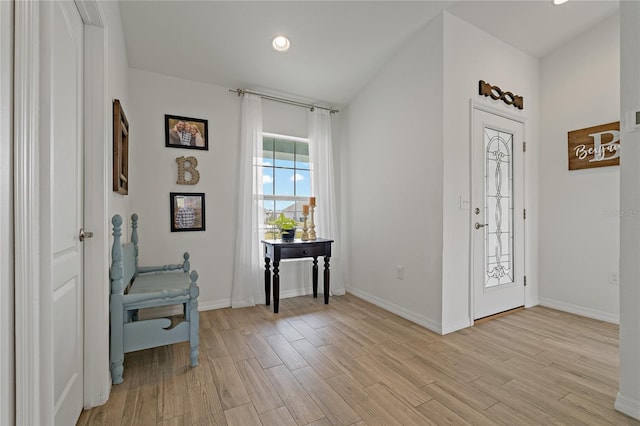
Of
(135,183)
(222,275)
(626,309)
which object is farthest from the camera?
(222,275)

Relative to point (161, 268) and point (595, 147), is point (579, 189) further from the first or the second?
point (161, 268)

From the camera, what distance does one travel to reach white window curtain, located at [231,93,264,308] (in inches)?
122

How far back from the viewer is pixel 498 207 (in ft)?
9.52

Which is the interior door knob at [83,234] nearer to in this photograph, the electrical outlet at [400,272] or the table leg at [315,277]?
the table leg at [315,277]

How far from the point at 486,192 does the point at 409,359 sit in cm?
176

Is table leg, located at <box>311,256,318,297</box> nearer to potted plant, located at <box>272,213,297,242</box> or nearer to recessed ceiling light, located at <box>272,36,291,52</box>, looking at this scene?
potted plant, located at <box>272,213,297,242</box>

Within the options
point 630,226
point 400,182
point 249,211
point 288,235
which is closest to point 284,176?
point 249,211

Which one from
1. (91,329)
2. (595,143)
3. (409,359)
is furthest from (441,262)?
(91,329)

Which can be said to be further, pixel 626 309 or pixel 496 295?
pixel 496 295

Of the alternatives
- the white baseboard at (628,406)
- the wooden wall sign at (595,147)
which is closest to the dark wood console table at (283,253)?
the white baseboard at (628,406)

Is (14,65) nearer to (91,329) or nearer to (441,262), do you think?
(91,329)

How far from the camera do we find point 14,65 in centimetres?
81

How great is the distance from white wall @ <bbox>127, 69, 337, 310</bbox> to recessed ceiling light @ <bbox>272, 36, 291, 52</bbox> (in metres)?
0.74

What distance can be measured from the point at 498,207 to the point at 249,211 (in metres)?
2.56
